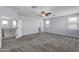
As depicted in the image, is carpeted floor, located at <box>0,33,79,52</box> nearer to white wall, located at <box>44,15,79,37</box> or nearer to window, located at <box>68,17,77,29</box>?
white wall, located at <box>44,15,79,37</box>

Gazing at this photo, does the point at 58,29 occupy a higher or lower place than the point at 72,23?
lower

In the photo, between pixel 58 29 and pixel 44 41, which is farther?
pixel 44 41

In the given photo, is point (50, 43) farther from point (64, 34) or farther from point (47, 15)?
point (47, 15)

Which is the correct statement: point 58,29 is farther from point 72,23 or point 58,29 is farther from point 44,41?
point 72,23

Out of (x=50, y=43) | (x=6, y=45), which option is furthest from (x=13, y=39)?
(x=50, y=43)

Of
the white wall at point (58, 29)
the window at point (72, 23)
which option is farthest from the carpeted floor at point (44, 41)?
the window at point (72, 23)

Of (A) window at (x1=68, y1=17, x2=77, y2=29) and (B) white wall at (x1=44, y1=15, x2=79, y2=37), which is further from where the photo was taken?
(A) window at (x1=68, y1=17, x2=77, y2=29)

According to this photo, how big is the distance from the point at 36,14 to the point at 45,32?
790 mm

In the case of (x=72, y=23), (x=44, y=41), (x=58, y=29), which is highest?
(x=72, y=23)

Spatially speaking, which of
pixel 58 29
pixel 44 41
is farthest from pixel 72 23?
pixel 44 41

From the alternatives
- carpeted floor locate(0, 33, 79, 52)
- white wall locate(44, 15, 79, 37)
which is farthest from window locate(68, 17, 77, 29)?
carpeted floor locate(0, 33, 79, 52)

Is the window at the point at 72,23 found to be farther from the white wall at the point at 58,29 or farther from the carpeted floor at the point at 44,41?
the carpeted floor at the point at 44,41

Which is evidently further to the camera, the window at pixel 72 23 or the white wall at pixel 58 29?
the window at pixel 72 23
